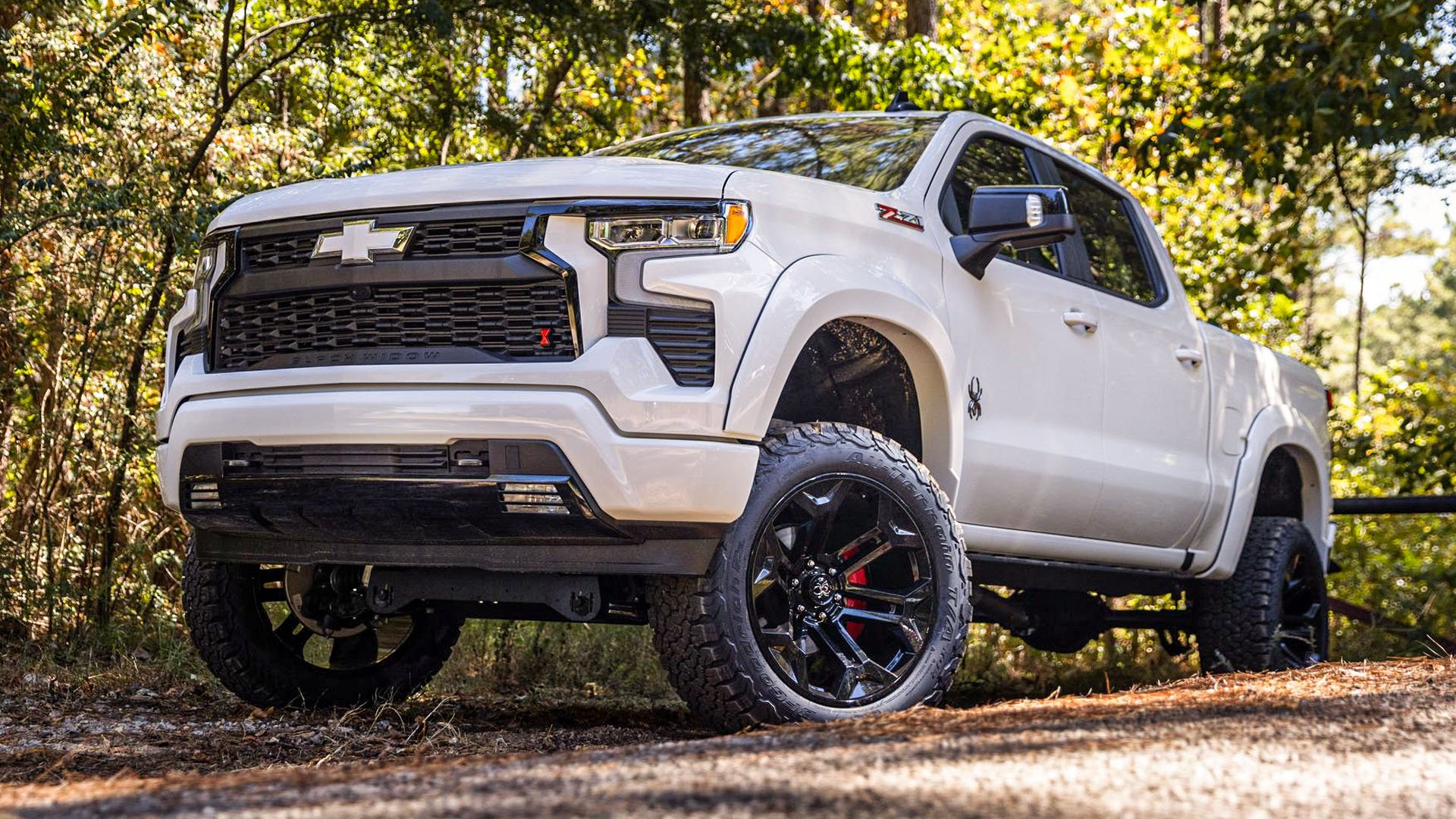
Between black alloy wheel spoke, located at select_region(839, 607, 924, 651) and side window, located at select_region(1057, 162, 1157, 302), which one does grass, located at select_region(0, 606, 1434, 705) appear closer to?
black alloy wheel spoke, located at select_region(839, 607, 924, 651)

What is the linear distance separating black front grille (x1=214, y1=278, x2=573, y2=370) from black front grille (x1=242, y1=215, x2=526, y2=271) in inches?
3.5

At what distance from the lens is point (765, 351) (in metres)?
3.77

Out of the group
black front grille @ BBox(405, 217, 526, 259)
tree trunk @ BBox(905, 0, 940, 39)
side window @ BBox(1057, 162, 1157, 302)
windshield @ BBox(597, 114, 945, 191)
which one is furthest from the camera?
tree trunk @ BBox(905, 0, 940, 39)

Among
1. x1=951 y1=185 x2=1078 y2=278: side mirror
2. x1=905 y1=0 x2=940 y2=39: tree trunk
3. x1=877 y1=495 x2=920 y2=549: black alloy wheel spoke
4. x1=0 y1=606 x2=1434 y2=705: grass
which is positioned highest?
x1=905 y1=0 x2=940 y2=39: tree trunk

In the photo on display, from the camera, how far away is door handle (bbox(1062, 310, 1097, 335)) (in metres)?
5.17

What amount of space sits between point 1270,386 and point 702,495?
3.84 m

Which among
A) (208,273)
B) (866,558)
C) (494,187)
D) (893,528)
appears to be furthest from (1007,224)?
(208,273)

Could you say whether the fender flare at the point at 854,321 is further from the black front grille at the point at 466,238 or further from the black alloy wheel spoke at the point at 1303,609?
the black alloy wheel spoke at the point at 1303,609

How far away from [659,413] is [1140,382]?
2.62 m

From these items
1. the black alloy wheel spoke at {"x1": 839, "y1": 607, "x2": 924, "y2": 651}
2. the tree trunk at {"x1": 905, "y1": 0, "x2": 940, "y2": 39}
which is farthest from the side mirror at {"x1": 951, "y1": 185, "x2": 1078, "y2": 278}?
the tree trunk at {"x1": 905, "y1": 0, "x2": 940, "y2": 39}

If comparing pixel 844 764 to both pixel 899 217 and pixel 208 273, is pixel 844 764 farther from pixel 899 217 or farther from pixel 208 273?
pixel 208 273

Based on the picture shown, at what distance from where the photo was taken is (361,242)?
3920mm

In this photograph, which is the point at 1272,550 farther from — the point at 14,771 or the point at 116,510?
the point at 116,510

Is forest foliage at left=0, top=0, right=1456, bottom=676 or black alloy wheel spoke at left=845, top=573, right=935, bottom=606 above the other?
forest foliage at left=0, top=0, right=1456, bottom=676
